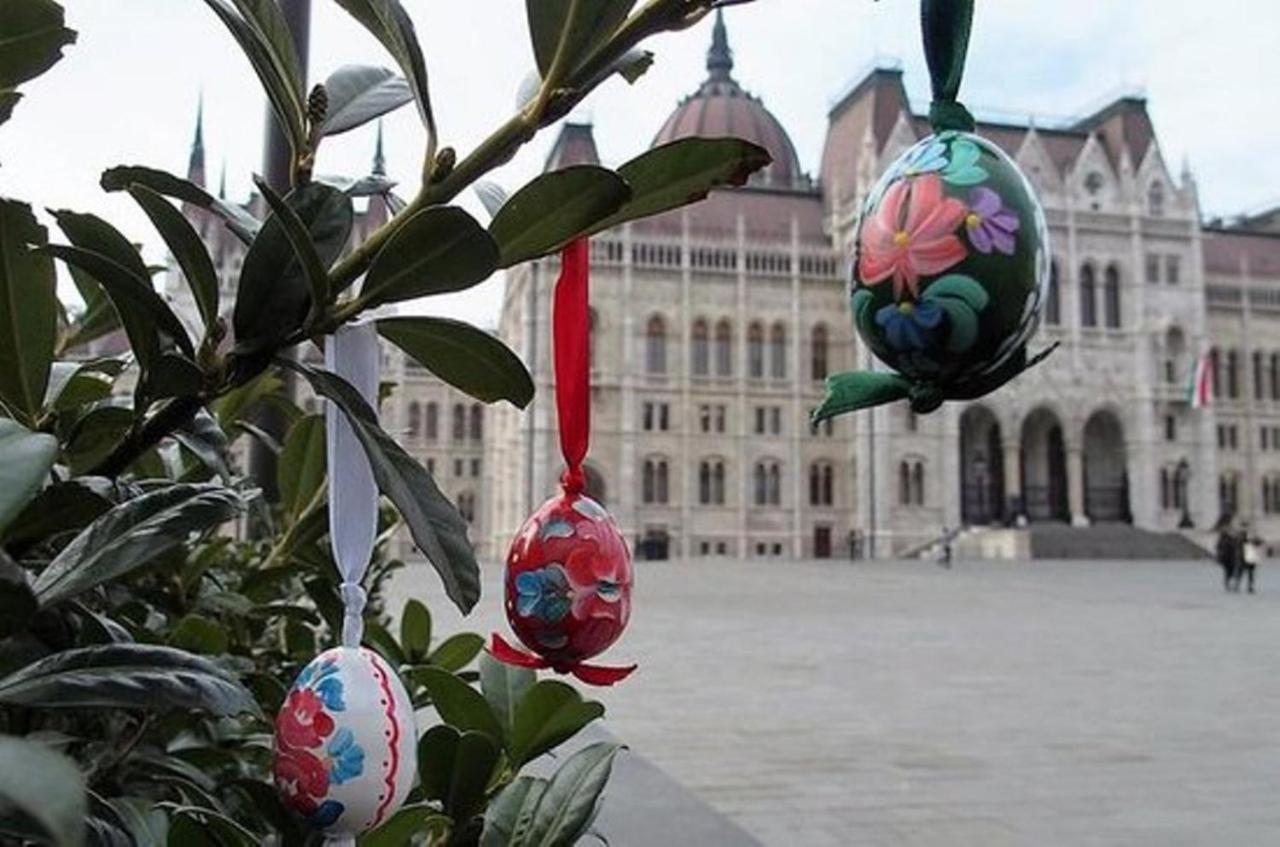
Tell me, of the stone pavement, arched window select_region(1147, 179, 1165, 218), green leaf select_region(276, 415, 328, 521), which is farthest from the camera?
arched window select_region(1147, 179, 1165, 218)

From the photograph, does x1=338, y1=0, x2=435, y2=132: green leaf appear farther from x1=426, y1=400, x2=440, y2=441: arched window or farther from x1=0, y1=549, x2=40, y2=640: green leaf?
x1=426, y1=400, x2=440, y2=441: arched window

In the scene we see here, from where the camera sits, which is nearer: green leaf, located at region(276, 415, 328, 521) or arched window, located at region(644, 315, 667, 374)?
green leaf, located at region(276, 415, 328, 521)

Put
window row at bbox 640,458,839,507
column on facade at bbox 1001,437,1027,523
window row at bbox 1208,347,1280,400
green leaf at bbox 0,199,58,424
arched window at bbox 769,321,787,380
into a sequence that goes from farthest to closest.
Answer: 1. window row at bbox 1208,347,1280,400
2. arched window at bbox 769,321,787,380
3. window row at bbox 640,458,839,507
4. column on facade at bbox 1001,437,1027,523
5. green leaf at bbox 0,199,58,424

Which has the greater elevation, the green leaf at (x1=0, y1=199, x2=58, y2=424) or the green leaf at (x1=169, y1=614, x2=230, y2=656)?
the green leaf at (x1=0, y1=199, x2=58, y2=424)

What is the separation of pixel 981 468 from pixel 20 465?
44382mm

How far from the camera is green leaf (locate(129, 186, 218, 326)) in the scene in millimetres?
767

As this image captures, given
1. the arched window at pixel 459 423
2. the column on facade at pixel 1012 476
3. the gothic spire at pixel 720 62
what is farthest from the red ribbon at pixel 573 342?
the gothic spire at pixel 720 62

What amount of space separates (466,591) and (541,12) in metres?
0.39

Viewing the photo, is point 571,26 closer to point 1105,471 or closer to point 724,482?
point 724,482

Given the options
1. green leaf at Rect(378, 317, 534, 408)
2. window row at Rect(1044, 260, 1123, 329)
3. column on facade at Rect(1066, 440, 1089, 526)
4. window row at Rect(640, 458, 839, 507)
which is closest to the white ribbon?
green leaf at Rect(378, 317, 534, 408)

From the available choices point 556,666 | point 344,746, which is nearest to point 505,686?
point 556,666

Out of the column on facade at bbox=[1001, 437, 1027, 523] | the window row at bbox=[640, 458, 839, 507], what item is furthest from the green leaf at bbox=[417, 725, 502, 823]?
the column on facade at bbox=[1001, 437, 1027, 523]

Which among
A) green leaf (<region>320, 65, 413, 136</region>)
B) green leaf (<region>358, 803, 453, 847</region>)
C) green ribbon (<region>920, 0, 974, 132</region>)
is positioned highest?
green ribbon (<region>920, 0, 974, 132</region>)

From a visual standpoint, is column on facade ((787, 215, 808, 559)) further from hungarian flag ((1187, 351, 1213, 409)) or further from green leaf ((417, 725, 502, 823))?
green leaf ((417, 725, 502, 823))
